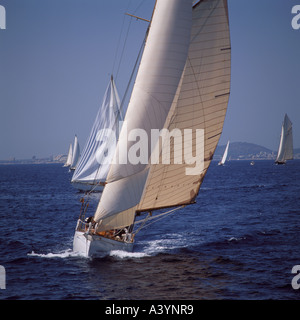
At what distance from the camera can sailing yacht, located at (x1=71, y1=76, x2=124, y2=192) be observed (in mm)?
47938

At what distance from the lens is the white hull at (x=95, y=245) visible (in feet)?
75.3

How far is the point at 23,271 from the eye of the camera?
71.8 feet

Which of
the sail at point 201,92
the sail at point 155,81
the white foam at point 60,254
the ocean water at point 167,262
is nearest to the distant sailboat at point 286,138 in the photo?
the ocean water at point 167,262

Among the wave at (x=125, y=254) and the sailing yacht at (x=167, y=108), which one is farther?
the wave at (x=125, y=254)

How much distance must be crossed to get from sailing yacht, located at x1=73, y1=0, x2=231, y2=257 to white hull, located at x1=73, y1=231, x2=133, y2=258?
56 millimetres

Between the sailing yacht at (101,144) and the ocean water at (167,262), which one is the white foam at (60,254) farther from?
the sailing yacht at (101,144)

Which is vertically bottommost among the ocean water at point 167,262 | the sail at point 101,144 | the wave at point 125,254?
the ocean water at point 167,262

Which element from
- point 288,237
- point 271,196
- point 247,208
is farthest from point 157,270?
point 271,196

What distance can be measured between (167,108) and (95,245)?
28.7ft

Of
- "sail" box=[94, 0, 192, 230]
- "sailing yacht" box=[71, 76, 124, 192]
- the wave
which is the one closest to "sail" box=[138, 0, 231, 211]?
"sail" box=[94, 0, 192, 230]

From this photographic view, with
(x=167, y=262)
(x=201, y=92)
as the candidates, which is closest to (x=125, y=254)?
(x=167, y=262)

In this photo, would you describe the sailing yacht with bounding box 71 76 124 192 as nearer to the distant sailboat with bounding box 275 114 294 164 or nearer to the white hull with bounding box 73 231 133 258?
the white hull with bounding box 73 231 133 258
